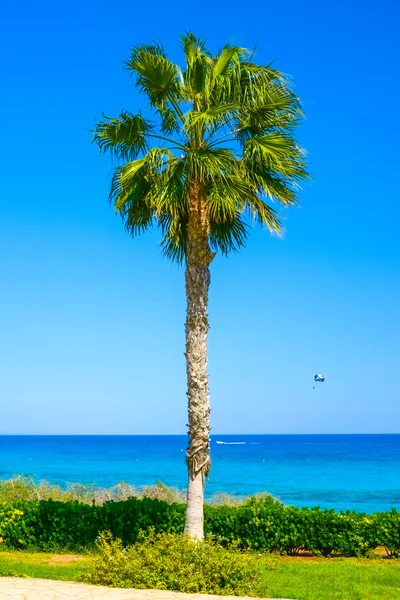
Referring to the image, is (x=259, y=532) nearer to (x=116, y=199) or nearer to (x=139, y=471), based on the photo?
(x=116, y=199)

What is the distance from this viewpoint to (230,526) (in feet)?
51.3

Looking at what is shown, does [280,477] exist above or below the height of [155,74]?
below

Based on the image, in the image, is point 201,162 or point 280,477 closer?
point 201,162

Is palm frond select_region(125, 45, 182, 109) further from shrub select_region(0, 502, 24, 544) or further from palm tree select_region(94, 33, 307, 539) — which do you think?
shrub select_region(0, 502, 24, 544)

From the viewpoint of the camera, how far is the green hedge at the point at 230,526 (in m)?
15.4

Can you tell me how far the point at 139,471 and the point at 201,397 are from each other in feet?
210

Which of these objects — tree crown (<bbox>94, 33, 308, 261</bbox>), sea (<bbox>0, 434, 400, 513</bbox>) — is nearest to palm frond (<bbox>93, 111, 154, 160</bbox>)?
tree crown (<bbox>94, 33, 308, 261</bbox>)

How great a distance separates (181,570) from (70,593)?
1.65 metres

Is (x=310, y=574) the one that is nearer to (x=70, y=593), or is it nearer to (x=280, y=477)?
(x=70, y=593)

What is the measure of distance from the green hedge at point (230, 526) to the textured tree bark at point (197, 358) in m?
2.62

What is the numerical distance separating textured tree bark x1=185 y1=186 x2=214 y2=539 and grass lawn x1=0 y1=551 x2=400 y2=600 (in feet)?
6.07

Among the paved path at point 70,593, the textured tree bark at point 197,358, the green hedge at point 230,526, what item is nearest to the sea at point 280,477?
the green hedge at point 230,526

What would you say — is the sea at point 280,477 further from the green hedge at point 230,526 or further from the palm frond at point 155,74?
the palm frond at point 155,74

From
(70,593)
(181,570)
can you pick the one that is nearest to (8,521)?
(70,593)
